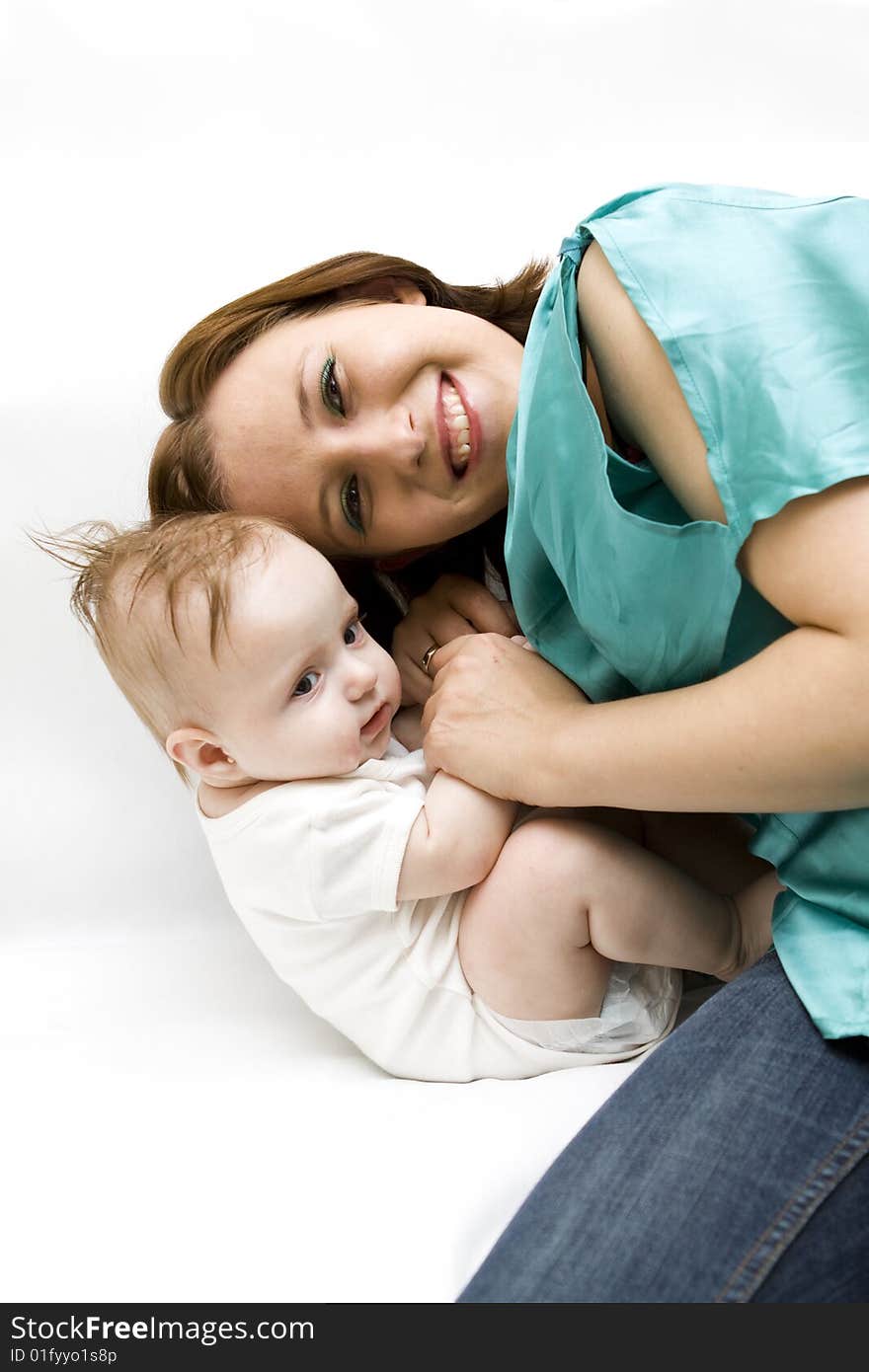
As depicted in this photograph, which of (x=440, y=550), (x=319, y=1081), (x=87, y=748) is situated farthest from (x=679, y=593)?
(x=87, y=748)

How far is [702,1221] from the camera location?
112 centimetres

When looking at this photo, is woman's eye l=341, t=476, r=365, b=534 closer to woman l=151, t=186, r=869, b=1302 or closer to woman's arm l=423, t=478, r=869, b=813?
woman l=151, t=186, r=869, b=1302

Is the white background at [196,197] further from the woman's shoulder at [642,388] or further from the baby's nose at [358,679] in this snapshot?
the woman's shoulder at [642,388]

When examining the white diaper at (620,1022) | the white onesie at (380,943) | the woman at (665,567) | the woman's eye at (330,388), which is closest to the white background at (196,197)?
the white onesie at (380,943)

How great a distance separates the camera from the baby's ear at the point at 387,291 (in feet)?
5.30

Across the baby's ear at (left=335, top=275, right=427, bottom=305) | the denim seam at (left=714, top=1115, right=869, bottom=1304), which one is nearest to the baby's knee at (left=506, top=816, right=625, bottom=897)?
the denim seam at (left=714, top=1115, right=869, bottom=1304)

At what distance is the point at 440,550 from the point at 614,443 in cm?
44

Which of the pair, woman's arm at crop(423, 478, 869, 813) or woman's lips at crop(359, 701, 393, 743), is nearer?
woman's arm at crop(423, 478, 869, 813)

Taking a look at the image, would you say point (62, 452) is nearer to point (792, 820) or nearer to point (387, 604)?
point (387, 604)

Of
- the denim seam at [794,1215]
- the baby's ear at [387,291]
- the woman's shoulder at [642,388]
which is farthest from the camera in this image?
the baby's ear at [387,291]

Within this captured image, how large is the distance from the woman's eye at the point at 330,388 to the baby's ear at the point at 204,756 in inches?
14.9

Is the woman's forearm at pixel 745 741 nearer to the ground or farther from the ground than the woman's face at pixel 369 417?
nearer to the ground

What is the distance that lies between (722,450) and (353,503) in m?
0.52

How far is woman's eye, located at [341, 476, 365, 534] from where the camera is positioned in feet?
5.08
